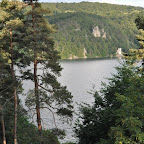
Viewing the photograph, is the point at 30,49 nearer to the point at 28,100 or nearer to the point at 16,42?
the point at 16,42

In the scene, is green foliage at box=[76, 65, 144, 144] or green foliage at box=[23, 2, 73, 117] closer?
green foliage at box=[76, 65, 144, 144]

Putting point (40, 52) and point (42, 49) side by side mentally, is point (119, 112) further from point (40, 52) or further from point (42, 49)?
point (42, 49)

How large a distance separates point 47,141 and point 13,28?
675cm

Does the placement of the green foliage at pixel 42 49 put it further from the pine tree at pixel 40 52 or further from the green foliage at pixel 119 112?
the green foliage at pixel 119 112

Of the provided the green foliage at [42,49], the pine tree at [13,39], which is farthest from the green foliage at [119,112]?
the pine tree at [13,39]

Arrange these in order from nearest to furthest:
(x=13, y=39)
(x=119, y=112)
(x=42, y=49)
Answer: (x=119, y=112) → (x=42, y=49) → (x=13, y=39)

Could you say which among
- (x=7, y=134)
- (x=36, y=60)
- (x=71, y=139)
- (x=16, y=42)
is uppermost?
(x=16, y=42)

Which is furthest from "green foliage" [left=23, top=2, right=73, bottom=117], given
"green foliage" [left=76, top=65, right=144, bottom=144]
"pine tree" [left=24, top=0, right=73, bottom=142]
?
"green foliage" [left=76, top=65, right=144, bottom=144]

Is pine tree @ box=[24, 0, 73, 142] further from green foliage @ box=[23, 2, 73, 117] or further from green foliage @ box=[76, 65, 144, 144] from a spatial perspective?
green foliage @ box=[76, 65, 144, 144]

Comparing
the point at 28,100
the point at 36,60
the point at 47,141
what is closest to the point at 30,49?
→ the point at 36,60

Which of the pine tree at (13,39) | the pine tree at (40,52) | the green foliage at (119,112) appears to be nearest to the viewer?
the green foliage at (119,112)

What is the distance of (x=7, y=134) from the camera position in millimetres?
17312

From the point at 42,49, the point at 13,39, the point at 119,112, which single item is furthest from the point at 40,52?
the point at 119,112

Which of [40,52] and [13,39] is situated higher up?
[13,39]
